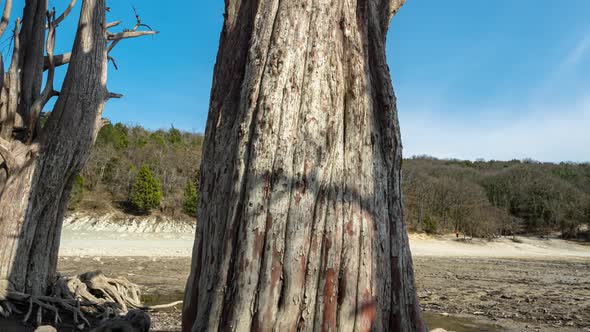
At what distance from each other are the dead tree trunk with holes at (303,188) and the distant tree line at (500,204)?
30023 millimetres

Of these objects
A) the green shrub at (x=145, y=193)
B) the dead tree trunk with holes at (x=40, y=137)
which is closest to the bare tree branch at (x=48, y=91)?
the dead tree trunk with holes at (x=40, y=137)

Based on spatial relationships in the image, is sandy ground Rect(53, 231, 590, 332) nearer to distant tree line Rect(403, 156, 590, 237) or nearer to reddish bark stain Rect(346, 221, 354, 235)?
reddish bark stain Rect(346, 221, 354, 235)

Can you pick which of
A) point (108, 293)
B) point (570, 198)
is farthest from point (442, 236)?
point (108, 293)

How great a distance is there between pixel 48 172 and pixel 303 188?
388 centimetres

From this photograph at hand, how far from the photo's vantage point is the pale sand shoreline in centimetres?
1756

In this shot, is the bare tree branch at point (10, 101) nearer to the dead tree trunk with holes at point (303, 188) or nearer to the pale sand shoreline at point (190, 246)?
the dead tree trunk with holes at point (303, 188)

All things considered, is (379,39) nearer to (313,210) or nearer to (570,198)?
(313,210)

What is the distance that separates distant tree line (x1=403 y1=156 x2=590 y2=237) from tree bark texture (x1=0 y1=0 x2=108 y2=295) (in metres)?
28.4

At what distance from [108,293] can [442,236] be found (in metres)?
27.9

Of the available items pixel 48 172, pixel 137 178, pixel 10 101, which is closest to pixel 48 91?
pixel 10 101

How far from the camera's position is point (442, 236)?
3075 cm

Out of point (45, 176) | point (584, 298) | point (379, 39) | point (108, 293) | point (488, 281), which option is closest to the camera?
point (379, 39)

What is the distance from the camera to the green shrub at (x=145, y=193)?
26609 millimetres

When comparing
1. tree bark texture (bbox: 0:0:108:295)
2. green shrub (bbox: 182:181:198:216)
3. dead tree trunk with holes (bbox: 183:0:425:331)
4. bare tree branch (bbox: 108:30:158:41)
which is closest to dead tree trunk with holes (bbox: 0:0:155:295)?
tree bark texture (bbox: 0:0:108:295)
